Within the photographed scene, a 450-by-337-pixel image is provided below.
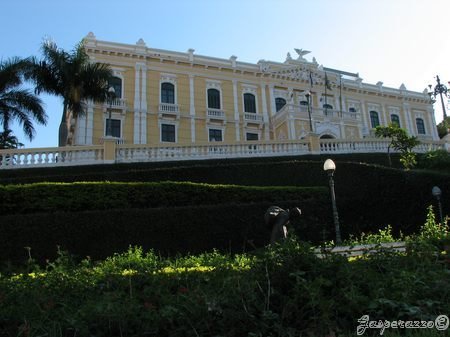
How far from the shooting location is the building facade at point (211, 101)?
3125 centimetres

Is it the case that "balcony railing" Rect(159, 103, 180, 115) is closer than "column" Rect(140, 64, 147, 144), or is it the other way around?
"column" Rect(140, 64, 147, 144)

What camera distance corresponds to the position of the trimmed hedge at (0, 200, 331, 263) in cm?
1084

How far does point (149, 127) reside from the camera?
105 ft

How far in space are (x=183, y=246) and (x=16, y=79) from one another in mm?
15680

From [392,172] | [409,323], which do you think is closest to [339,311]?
[409,323]

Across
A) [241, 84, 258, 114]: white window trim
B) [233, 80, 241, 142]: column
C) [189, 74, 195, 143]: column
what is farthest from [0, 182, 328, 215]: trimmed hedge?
[241, 84, 258, 114]: white window trim

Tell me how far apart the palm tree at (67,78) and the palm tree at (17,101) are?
622 millimetres

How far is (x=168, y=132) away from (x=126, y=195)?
20525 mm

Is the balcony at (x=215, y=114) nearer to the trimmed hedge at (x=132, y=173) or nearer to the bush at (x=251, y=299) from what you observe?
the trimmed hedge at (x=132, y=173)

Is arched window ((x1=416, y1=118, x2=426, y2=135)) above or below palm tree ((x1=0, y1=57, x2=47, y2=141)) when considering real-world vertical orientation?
above

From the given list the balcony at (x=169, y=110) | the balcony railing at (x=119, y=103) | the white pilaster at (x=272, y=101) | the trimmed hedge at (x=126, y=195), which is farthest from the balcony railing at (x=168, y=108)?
the trimmed hedge at (x=126, y=195)

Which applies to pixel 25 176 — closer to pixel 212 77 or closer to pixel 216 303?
pixel 216 303

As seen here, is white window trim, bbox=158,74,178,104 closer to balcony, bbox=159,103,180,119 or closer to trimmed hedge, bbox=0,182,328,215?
balcony, bbox=159,103,180,119

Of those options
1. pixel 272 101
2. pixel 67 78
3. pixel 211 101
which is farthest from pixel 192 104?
pixel 67 78
